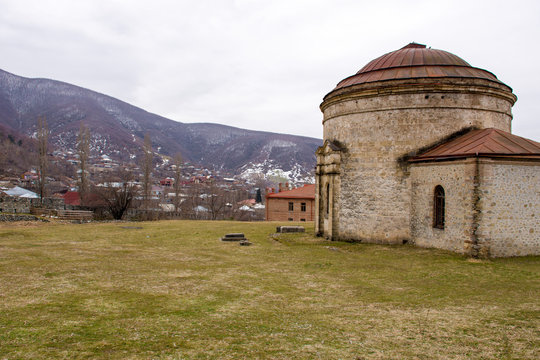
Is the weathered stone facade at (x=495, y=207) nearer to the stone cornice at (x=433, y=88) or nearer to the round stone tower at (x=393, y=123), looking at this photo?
the round stone tower at (x=393, y=123)

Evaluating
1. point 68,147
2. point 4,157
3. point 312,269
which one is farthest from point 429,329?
point 68,147

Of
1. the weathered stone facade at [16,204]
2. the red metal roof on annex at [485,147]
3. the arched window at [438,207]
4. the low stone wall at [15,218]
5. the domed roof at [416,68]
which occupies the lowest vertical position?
the low stone wall at [15,218]

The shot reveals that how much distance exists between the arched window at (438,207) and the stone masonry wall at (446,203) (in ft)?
0.47

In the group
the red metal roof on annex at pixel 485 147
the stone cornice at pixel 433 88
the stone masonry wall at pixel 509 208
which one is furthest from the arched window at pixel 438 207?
the stone cornice at pixel 433 88

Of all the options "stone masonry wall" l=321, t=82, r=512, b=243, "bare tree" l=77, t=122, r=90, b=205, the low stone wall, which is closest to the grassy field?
"stone masonry wall" l=321, t=82, r=512, b=243

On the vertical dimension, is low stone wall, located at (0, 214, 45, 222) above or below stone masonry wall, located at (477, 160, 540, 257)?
below

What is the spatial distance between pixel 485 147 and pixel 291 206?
35433mm

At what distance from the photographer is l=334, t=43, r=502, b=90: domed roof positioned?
18266 millimetres

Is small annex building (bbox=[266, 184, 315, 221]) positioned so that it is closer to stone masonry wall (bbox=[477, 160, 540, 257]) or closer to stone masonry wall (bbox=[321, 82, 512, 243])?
Answer: stone masonry wall (bbox=[321, 82, 512, 243])

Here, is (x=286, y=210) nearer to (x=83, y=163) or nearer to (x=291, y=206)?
(x=291, y=206)

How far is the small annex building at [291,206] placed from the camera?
4872cm

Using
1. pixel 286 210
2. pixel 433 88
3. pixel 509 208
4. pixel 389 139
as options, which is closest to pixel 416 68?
pixel 433 88

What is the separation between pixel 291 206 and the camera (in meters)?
49.4

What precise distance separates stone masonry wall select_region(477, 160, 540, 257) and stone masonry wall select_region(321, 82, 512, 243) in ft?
12.6
